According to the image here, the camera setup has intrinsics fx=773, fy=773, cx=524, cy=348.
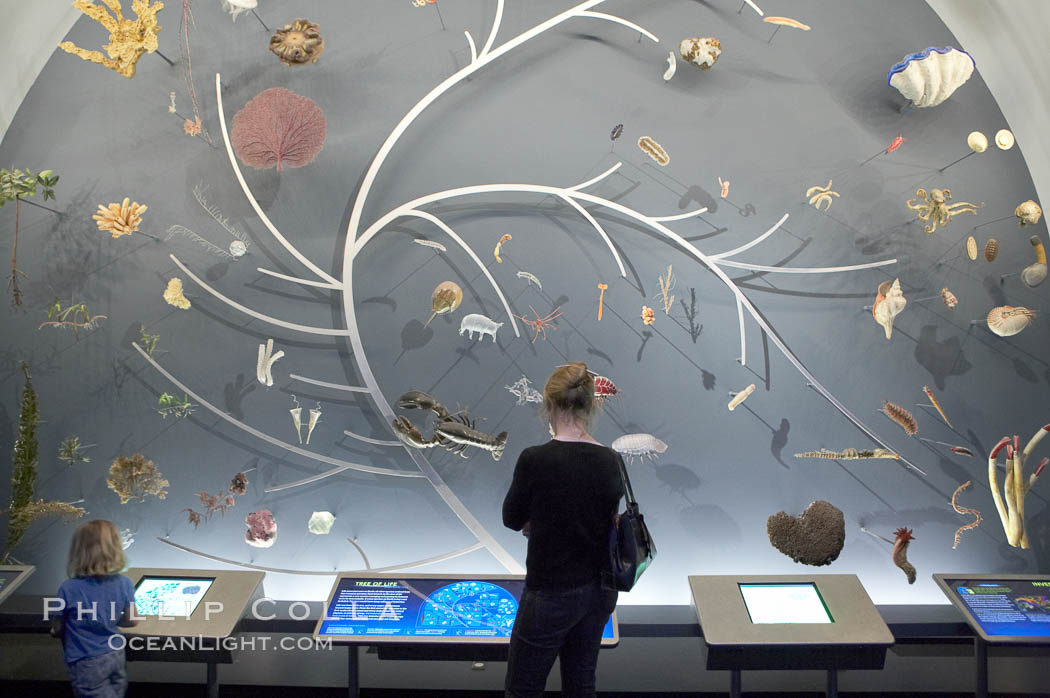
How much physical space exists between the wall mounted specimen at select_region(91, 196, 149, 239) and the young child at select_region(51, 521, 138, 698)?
165 centimetres

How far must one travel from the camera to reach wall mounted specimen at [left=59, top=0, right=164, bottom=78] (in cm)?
364

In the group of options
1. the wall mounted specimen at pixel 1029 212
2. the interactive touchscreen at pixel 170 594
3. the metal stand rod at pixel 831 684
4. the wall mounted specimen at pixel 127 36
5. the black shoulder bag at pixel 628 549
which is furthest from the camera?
the wall mounted specimen at pixel 127 36

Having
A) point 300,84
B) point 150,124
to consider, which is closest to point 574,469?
point 300,84

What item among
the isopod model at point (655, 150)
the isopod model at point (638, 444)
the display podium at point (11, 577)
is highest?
the isopod model at point (655, 150)

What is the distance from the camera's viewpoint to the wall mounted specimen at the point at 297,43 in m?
3.72

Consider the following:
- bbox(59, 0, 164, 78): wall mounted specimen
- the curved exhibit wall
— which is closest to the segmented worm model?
the curved exhibit wall

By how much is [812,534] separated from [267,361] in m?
2.67

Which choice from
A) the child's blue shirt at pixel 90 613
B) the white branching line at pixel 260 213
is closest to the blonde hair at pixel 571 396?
the child's blue shirt at pixel 90 613

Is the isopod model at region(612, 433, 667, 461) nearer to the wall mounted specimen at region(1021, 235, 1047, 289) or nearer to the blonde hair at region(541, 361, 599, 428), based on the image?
the blonde hair at region(541, 361, 599, 428)

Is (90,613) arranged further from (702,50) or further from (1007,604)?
(1007,604)

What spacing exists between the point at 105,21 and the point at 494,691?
366 centimetres

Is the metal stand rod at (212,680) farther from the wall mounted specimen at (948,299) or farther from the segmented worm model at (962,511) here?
the wall mounted specimen at (948,299)

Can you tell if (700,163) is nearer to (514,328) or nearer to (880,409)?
(514,328)

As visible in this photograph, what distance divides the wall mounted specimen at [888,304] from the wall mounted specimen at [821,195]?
46cm
